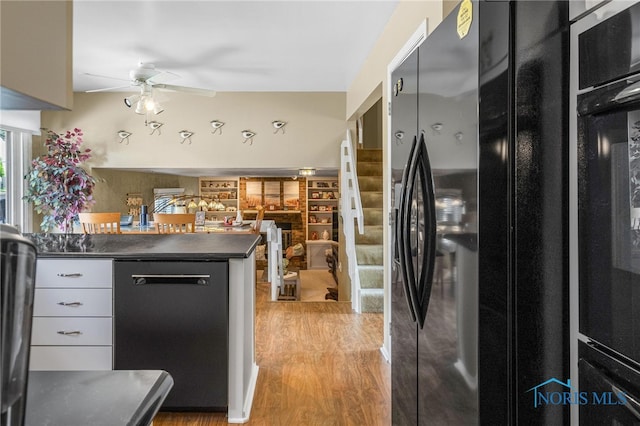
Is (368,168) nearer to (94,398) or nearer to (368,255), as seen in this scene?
(368,255)

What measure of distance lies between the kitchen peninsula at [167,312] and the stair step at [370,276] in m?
2.38

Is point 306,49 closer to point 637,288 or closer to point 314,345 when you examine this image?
point 314,345

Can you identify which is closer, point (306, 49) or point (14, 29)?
point (14, 29)

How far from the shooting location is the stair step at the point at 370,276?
14.3 ft

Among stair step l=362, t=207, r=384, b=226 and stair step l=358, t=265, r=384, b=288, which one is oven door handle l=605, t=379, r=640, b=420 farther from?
stair step l=362, t=207, r=384, b=226

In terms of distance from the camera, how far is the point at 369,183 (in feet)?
17.8

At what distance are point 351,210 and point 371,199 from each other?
2.41 ft

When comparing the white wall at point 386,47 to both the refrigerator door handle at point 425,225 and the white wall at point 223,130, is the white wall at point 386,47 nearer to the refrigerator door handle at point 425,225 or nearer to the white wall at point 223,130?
the white wall at point 223,130

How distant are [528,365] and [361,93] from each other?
3697 millimetres

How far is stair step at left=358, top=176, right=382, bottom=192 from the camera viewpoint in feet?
17.7

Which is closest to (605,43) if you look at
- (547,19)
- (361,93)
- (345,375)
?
(547,19)

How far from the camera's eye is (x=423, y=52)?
1.47 meters

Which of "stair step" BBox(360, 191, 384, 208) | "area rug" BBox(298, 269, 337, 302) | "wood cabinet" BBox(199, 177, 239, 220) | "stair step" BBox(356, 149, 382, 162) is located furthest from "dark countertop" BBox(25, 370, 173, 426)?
"wood cabinet" BBox(199, 177, 239, 220)

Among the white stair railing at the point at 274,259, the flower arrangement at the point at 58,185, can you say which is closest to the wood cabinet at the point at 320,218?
the white stair railing at the point at 274,259
